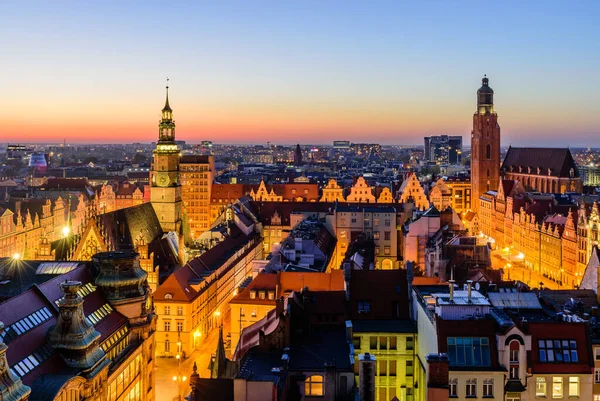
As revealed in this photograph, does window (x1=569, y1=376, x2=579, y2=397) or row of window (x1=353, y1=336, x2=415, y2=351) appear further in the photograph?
row of window (x1=353, y1=336, x2=415, y2=351)

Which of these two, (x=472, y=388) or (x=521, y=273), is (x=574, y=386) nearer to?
(x=472, y=388)

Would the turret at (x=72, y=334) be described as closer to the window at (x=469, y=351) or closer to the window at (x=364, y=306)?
the window at (x=364, y=306)

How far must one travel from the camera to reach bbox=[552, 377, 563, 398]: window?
126 ft

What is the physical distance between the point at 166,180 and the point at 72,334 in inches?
2574

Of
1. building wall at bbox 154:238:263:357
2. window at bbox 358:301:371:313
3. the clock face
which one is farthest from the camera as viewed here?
the clock face

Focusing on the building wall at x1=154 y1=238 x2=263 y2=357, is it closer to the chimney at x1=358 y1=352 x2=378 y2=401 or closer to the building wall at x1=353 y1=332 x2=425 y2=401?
the building wall at x1=353 y1=332 x2=425 y2=401

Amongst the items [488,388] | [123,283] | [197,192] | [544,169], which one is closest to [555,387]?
[488,388]

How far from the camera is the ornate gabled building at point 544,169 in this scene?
160 metres

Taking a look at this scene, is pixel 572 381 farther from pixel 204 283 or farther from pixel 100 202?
pixel 100 202

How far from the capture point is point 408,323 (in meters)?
48.1

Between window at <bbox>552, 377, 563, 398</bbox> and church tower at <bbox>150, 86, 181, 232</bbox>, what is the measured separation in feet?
240

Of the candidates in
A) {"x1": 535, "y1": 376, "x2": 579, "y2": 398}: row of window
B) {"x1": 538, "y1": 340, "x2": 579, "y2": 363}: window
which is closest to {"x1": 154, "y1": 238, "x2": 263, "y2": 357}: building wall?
{"x1": 535, "y1": 376, "x2": 579, "y2": 398}: row of window

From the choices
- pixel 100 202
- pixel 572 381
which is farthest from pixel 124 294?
pixel 100 202

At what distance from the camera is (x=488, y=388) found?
38031 millimetres
